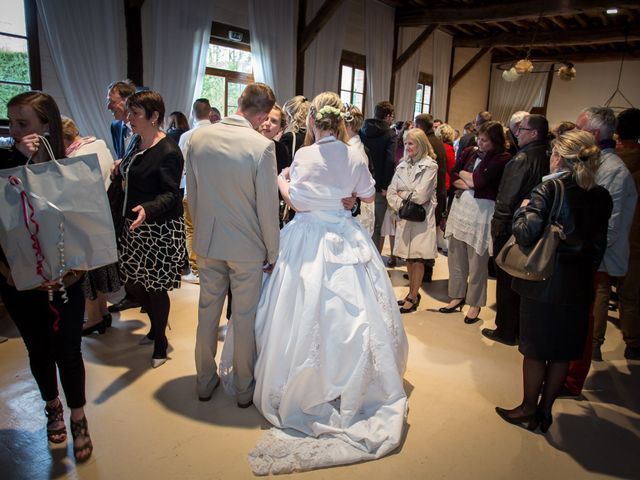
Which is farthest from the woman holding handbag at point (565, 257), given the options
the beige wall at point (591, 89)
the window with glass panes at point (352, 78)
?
the beige wall at point (591, 89)

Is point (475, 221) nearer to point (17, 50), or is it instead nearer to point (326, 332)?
point (326, 332)

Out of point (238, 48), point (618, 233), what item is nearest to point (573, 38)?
point (238, 48)

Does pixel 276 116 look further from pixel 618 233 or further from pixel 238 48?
pixel 238 48

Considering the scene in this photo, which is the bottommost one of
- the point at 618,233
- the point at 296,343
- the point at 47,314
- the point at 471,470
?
the point at 471,470

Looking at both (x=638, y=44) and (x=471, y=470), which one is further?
(x=638, y=44)

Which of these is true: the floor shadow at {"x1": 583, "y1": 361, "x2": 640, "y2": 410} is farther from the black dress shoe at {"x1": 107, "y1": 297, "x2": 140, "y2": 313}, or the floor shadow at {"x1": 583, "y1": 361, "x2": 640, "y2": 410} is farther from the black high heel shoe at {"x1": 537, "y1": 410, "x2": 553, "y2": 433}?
the black dress shoe at {"x1": 107, "y1": 297, "x2": 140, "y2": 313}

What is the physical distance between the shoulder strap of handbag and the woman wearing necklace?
74.0 inches

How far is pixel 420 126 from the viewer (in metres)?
4.24

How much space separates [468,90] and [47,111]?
12740 mm

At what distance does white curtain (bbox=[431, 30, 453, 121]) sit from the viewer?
1095 cm

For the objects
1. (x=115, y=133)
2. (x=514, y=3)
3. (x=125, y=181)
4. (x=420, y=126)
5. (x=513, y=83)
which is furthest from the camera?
(x=513, y=83)

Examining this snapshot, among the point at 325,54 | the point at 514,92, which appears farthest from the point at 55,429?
the point at 514,92

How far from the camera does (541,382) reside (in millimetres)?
2166

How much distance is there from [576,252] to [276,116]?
6.65ft
